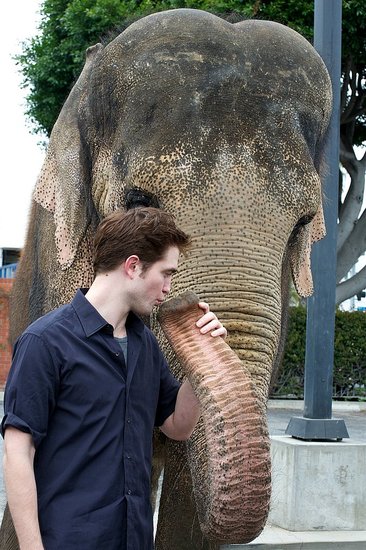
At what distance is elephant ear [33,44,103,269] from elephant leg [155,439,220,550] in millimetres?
899

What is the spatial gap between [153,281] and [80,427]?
0.41 meters

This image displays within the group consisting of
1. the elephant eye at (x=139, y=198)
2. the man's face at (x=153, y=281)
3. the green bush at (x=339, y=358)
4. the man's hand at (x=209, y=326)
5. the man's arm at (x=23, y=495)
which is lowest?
the green bush at (x=339, y=358)

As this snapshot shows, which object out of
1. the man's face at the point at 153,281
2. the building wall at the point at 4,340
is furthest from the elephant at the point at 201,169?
the building wall at the point at 4,340

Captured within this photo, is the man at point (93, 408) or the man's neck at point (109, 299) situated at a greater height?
the man's neck at point (109, 299)

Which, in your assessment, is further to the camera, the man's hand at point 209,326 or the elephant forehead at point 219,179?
the elephant forehead at point 219,179

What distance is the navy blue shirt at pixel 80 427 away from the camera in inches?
92.4

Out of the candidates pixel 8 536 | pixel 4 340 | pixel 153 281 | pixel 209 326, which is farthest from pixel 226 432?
pixel 4 340

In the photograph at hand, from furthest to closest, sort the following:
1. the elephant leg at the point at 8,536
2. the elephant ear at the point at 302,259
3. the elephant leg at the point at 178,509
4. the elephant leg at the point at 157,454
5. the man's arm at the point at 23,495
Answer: the elephant leg at the point at 8,536
the elephant ear at the point at 302,259
the elephant leg at the point at 157,454
the elephant leg at the point at 178,509
the man's arm at the point at 23,495

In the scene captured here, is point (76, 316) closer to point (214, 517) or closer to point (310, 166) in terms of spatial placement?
point (214, 517)

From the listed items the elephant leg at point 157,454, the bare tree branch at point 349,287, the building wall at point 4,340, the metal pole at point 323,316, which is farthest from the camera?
the bare tree branch at point 349,287

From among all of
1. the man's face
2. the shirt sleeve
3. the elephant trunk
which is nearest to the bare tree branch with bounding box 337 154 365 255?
the elephant trunk

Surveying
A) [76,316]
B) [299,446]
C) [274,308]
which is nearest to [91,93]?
[274,308]

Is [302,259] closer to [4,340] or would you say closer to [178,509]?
[178,509]

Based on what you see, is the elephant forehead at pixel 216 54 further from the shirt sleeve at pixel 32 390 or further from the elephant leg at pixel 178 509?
the shirt sleeve at pixel 32 390
